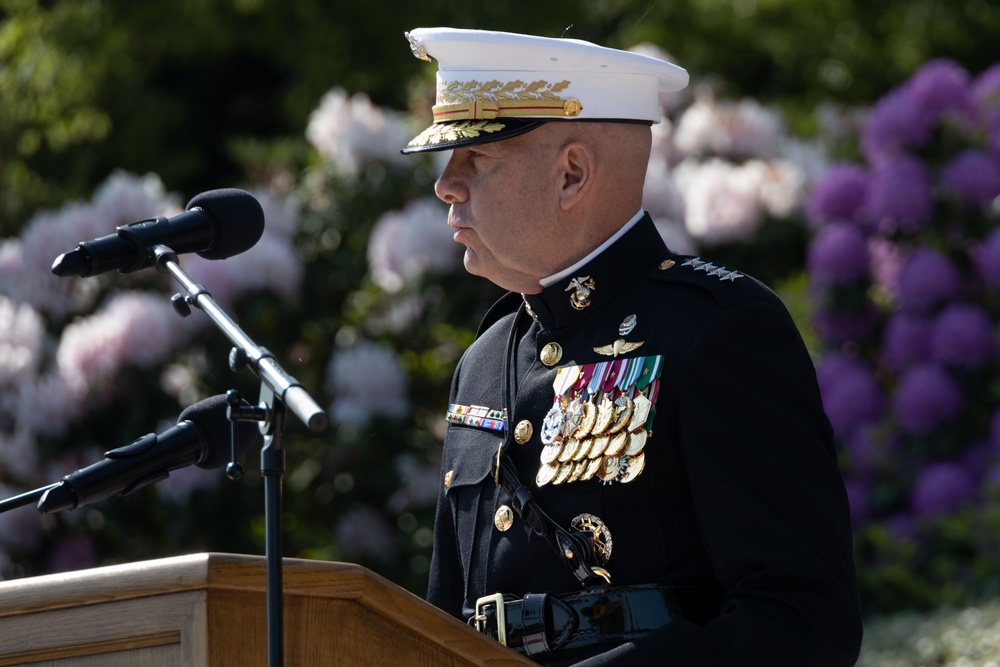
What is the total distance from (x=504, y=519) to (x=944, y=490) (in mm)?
3645

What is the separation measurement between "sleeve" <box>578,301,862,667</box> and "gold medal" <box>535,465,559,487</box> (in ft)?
0.80

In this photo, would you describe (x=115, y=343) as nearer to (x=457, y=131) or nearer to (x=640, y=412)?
(x=457, y=131)

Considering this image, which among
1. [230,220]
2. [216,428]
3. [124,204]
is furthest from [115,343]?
[216,428]

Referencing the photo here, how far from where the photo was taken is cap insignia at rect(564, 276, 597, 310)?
2.54 m

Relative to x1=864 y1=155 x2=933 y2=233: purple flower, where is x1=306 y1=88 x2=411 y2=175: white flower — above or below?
above

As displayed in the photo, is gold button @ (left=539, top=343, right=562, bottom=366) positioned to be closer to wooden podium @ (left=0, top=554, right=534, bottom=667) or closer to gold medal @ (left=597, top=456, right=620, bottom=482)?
gold medal @ (left=597, top=456, right=620, bottom=482)

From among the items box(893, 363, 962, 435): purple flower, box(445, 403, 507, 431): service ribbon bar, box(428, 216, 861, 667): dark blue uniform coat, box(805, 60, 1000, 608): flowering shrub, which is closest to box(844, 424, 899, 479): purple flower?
box(805, 60, 1000, 608): flowering shrub

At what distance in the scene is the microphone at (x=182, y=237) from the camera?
7.18ft

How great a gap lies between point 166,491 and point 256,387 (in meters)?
0.55

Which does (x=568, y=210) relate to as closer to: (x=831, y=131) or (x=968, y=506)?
(x=968, y=506)

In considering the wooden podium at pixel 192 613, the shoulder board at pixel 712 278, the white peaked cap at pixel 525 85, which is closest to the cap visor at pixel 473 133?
the white peaked cap at pixel 525 85

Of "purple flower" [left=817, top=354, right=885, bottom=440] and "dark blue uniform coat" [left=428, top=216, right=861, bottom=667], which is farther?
"purple flower" [left=817, top=354, right=885, bottom=440]

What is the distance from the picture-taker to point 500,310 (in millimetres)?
3014

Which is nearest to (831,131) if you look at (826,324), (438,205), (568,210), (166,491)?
(826,324)
